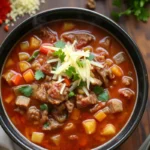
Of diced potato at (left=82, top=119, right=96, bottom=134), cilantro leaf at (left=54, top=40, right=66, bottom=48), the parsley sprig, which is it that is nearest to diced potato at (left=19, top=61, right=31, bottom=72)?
cilantro leaf at (left=54, top=40, right=66, bottom=48)

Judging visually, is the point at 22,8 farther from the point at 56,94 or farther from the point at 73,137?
the point at 73,137

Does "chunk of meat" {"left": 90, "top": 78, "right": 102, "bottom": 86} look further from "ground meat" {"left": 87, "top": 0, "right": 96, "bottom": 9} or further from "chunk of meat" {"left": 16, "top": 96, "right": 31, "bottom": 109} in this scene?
"ground meat" {"left": 87, "top": 0, "right": 96, "bottom": 9}

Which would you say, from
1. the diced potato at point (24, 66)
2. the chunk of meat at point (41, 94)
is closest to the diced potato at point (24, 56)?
the diced potato at point (24, 66)

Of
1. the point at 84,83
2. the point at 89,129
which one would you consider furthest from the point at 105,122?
the point at 84,83

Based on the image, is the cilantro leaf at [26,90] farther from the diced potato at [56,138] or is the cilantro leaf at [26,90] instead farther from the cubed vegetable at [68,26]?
the cubed vegetable at [68,26]

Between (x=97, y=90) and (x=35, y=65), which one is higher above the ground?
(x=35, y=65)

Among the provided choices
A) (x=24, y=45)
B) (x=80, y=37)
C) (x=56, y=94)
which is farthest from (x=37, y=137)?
(x=80, y=37)
